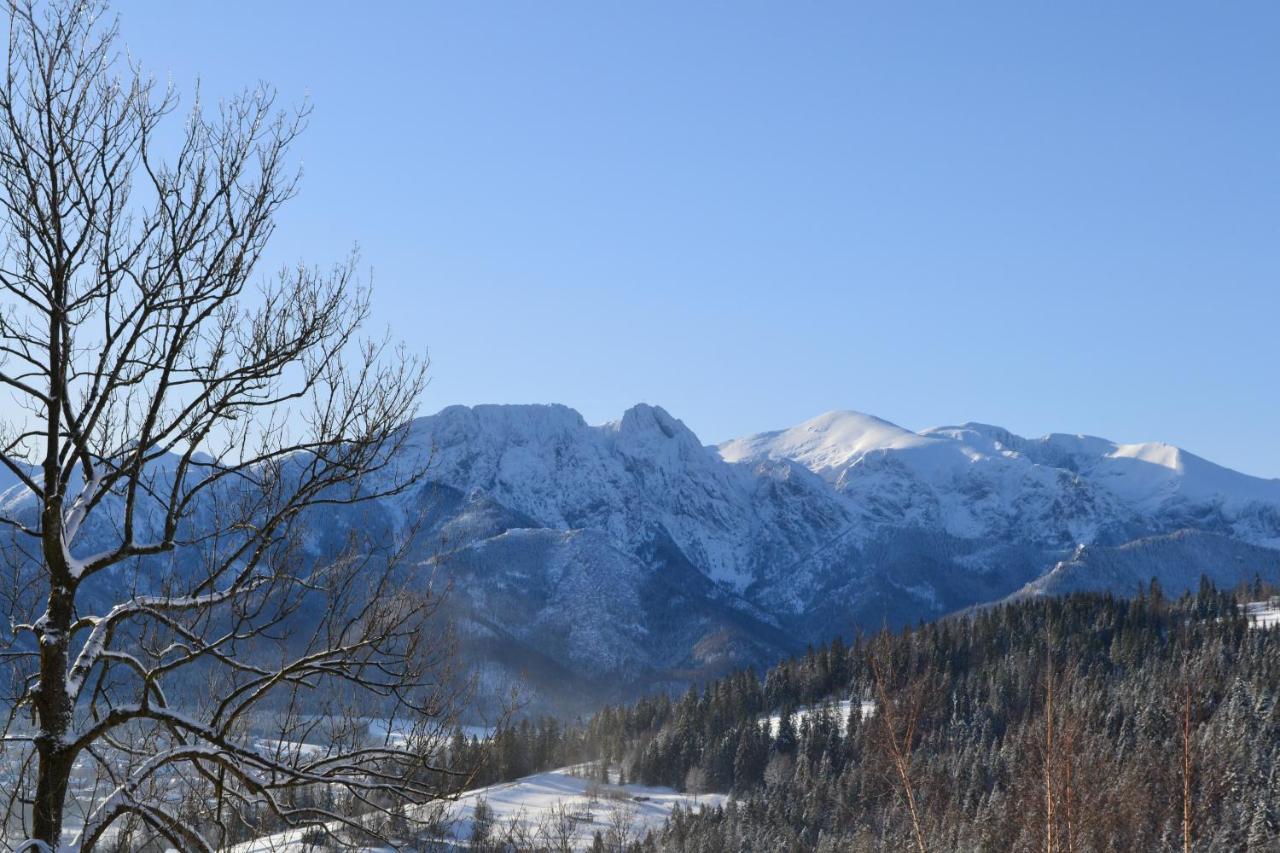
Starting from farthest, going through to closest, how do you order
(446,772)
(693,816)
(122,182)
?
1. (693,816)
2. (446,772)
3. (122,182)

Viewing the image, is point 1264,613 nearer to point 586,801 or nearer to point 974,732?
point 974,732

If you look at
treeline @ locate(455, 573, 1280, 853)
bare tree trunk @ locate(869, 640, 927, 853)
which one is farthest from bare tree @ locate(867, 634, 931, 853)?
treeline @ locate(455, 573, 1280, 853)

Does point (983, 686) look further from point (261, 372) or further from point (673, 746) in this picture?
point (261, 372)

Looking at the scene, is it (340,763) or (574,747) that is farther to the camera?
(574,747)

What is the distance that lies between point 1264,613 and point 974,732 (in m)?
66.7

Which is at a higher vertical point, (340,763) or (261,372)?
(261,372)

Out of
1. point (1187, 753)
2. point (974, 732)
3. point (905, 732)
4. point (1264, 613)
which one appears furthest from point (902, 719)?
point (1264, 613)

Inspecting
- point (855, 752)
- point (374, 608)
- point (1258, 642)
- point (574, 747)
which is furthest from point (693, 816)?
point (374, 608)

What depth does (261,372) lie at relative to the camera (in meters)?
8.59

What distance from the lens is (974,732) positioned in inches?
5310

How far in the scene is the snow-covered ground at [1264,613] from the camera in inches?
6127

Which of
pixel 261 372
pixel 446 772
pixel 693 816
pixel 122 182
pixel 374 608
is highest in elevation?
pixel 122 182

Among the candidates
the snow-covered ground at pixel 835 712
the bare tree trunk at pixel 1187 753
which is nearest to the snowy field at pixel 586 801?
the snow-covered ground at pixel 835 712

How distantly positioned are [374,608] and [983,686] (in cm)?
14894
